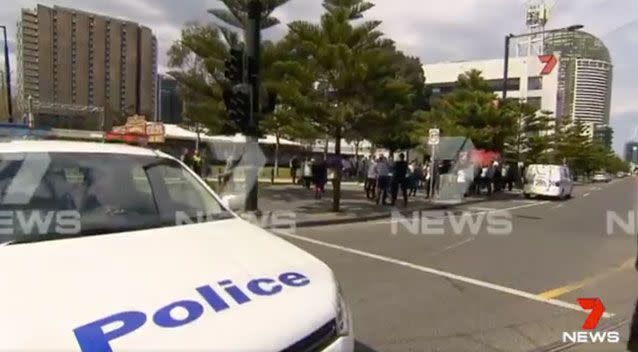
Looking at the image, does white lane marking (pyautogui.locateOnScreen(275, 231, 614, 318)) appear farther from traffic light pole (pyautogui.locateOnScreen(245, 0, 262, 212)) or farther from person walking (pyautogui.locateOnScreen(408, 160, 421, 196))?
person walking (pyautogui.locateOnScreen(408, 160, 421, 196))

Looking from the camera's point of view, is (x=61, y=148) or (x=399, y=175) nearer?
(x=61, y=148)

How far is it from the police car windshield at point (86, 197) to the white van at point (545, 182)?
26.3m

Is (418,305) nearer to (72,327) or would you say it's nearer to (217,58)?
(72,327)

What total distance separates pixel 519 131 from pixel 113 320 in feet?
133

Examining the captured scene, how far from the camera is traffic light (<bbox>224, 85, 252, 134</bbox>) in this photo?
12.5 metres

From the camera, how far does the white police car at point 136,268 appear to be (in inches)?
78.7

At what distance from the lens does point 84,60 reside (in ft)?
159

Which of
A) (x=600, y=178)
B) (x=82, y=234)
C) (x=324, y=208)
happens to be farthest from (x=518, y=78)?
(x=82, y=234)

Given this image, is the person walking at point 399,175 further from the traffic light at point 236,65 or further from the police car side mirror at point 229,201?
the police car side mirror at point 229,201

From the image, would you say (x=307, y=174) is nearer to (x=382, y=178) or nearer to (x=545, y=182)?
(x=382, y=178)

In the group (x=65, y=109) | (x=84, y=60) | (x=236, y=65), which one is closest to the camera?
(x=236, y=65)

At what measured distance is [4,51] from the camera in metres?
32.7

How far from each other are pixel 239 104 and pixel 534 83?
75.8 m

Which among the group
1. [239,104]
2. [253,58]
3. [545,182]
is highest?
[253,58]
